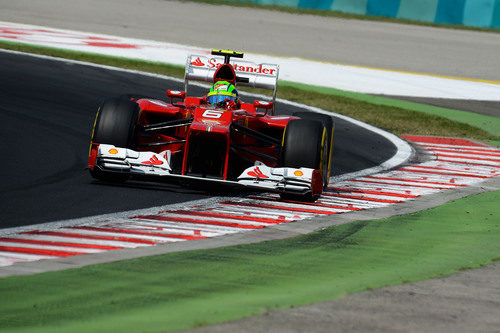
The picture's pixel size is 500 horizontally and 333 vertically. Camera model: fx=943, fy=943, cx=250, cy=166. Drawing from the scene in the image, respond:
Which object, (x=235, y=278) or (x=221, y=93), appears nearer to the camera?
(x=235, y=278)

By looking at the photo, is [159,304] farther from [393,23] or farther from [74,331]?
[393,23]

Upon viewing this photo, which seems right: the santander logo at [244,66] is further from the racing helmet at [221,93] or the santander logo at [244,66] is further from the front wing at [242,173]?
the front wing at [242,173]

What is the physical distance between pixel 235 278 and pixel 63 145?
5.80 meters

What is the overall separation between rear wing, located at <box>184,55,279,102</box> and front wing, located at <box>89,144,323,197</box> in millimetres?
2011

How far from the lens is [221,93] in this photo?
33.8ft

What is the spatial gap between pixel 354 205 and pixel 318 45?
19.6 metres

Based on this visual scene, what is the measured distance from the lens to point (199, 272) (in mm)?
5820

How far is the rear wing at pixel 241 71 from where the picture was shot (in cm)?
1088

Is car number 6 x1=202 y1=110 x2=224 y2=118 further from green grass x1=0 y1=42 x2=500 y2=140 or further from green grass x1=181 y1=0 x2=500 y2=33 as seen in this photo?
green grass x1=181 y1=0 x2=500 y2=33

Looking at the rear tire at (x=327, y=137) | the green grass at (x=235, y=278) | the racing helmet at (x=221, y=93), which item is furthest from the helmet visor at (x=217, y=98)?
the green grass at (x=235, y=278)

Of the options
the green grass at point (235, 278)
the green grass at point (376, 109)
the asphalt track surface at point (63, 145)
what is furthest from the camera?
the green grass at point (376, 109)

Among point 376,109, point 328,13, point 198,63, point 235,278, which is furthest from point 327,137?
point 328,13

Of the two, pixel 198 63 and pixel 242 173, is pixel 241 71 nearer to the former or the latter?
pixel 198 63

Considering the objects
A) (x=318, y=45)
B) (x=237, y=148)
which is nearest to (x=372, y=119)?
(x=237, y=148)
